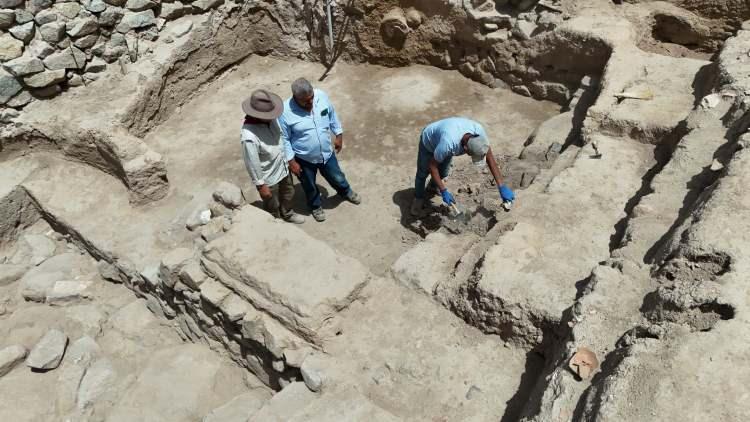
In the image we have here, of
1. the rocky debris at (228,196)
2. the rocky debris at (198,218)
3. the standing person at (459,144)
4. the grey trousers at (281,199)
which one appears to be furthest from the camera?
the grey trousers at (281,199)

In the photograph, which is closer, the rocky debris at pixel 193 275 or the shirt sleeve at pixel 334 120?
the rocky debris at pixel 193 275

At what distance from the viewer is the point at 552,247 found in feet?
13.5

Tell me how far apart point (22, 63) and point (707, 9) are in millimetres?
7736

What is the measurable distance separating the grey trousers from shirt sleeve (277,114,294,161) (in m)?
0.25

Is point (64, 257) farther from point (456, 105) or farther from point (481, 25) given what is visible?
point (481, 25)

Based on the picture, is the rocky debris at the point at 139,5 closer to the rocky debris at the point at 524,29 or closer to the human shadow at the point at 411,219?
the human shadow at the point at 411,219

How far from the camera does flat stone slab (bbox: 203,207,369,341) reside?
13.4 ft

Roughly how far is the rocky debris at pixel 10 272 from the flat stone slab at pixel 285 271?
251 cm

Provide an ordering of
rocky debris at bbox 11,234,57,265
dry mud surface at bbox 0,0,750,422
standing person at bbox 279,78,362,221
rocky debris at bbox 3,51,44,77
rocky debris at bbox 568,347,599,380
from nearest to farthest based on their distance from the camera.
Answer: rocky debris at bbox 568,347,599,380, dry mud surface at bbox 0,0,750,422, standing person at bbox 279,78,362,221, rocky debris at bbox 11,234,57,265, rocky debris at bbox 3,51,44,77

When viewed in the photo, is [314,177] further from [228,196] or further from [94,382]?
[94,382]

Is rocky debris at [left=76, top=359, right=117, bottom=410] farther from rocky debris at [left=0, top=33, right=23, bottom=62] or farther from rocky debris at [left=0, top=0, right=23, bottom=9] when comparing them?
rocky debris at [left=0, top=0, right=23, bottom=9]

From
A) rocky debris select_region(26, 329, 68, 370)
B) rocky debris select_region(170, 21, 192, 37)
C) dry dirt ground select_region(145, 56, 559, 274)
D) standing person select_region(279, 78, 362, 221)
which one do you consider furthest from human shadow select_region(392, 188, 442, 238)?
rocky debris select_region(170, 21, 192, 37)

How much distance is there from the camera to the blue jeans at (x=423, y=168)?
536 cm

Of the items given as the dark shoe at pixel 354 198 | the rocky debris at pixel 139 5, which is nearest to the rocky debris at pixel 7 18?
the rocky debris at pixel 139 5
